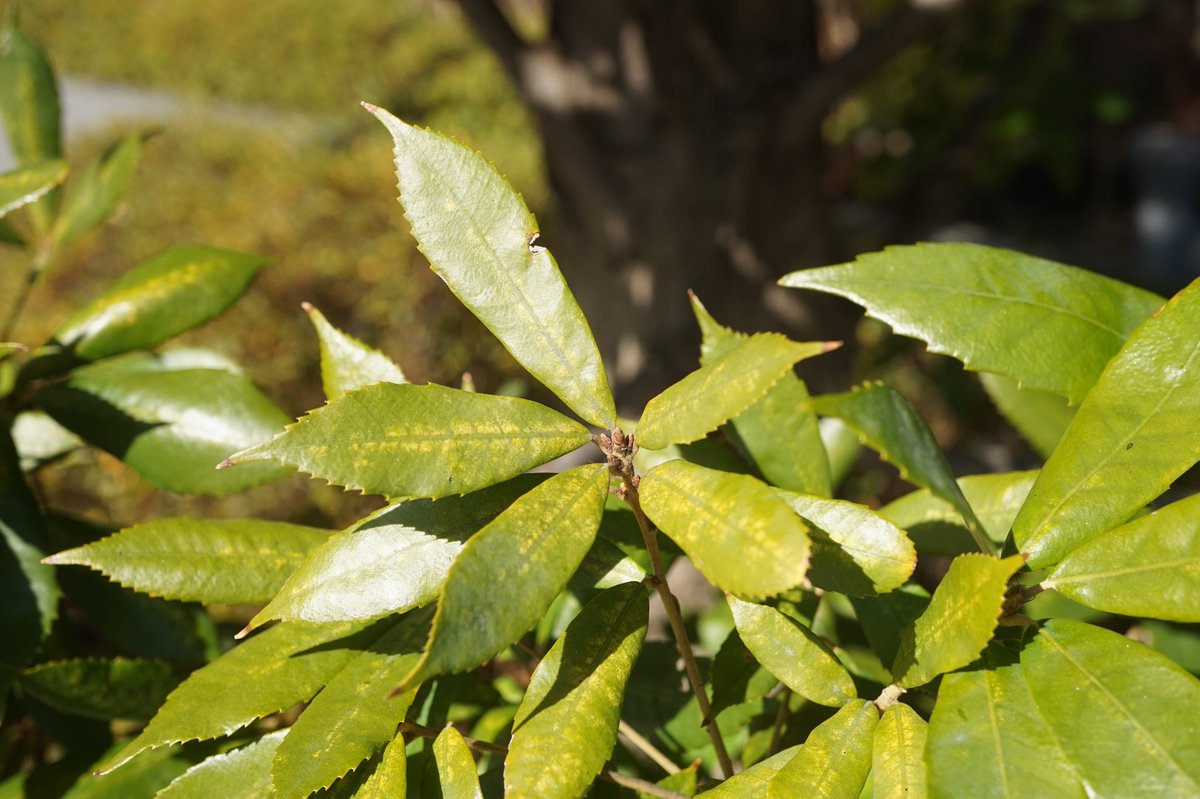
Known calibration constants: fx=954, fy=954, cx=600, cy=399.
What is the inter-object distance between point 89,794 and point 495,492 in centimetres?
53

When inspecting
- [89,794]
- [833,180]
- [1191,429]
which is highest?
[1191,429]

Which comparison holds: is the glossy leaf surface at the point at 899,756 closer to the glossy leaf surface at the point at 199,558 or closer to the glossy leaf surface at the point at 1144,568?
the glossy leaf surface at the point at 1144,568

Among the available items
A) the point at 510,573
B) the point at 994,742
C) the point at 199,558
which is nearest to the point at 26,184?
the point at 199,558

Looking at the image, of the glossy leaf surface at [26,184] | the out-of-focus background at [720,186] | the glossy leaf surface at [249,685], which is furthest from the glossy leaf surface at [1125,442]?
the glossy leaf surface at [26,184]

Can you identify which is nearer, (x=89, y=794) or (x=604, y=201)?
(x=89, y=794)

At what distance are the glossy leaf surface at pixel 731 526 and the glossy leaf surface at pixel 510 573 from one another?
0.05m

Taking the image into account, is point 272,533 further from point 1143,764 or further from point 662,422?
point 1143,764

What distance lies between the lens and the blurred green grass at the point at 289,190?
10.6 feet

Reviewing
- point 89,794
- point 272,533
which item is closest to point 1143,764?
point 272,533

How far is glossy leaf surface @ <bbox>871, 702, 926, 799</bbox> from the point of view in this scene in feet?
1.81

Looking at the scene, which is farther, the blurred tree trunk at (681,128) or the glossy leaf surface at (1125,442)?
the blurred tree trunk at (681,128)

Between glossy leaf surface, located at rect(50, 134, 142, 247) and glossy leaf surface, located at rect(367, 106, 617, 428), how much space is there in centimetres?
70

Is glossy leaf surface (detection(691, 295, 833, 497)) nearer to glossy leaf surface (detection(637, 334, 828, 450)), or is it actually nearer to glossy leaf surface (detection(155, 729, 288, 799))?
glossy leaf surface (detection(637, 334, 828, 450))

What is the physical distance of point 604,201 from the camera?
269 centimetres
